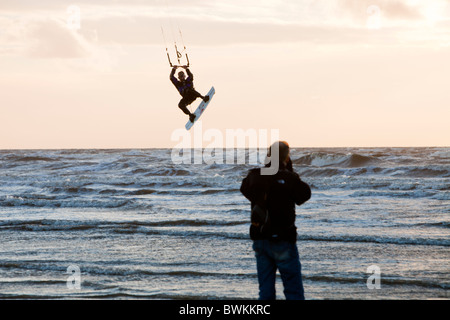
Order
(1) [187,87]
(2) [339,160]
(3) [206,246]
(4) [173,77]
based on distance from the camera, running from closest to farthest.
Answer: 1. (3) [206,246]
2. (4) [173,77]
3. (1) [187,87]
4. (2) [339,160]

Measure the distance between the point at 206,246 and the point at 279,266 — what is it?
740cm

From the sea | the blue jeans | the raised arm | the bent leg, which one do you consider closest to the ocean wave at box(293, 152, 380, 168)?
the sea

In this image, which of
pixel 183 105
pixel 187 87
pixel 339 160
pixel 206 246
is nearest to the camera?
pixel 206 246

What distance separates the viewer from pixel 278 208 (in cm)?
672

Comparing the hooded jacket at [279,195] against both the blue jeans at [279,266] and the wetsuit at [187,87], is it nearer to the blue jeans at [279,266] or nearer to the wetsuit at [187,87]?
the blue jeans at [279,266]

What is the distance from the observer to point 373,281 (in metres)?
10.5

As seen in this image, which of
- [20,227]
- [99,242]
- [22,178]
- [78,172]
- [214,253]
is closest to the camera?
[214,253]

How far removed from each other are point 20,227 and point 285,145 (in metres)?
12.8

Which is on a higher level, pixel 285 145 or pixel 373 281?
pixel 285 145

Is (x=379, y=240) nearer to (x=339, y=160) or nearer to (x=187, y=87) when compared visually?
(x=187, y=87)

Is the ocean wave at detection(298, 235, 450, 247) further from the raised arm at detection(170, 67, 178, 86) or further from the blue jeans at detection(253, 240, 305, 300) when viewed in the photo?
the blue jeans at detection(253, 240, 305, 300)

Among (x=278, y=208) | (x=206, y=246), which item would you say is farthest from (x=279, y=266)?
(x=206, y=246)
